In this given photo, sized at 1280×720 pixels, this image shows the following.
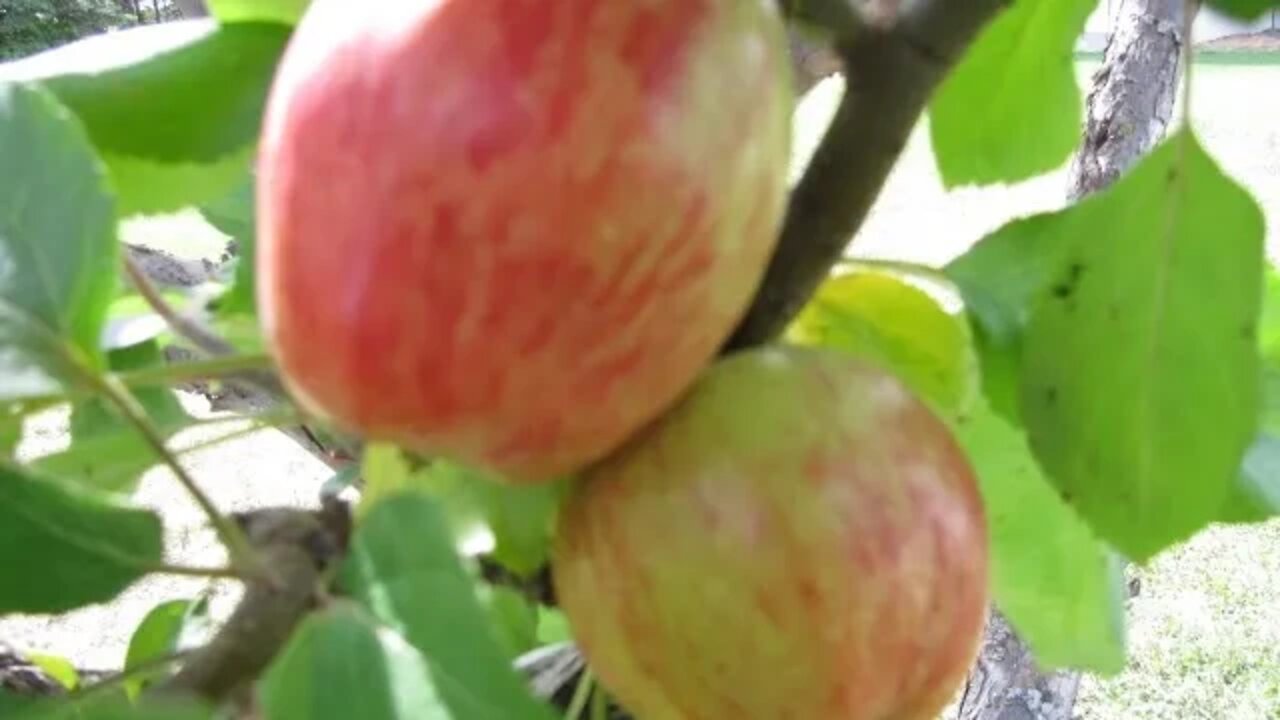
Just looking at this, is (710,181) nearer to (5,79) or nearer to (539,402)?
(539,402)

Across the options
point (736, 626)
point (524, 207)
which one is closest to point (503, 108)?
point (524, 207)

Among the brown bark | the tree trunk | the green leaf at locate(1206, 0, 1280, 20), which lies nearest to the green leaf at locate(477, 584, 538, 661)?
the green leaf at locate(1206, 0, 1280, 20)

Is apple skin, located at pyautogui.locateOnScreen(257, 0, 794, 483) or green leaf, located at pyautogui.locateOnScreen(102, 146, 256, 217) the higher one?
apple skin, located at pyautogui.locateOnScreen(257, 0, 794, 483)

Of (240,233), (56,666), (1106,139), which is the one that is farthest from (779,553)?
(1106,139)

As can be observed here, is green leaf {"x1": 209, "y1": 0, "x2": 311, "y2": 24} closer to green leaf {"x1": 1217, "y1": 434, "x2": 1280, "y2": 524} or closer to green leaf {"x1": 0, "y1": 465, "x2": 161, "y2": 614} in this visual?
green leaf {"x1": 0, "y1": 465, "x2": 161, "y2": 614}

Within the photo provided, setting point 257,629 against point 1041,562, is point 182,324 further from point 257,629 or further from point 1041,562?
point 1041,562
